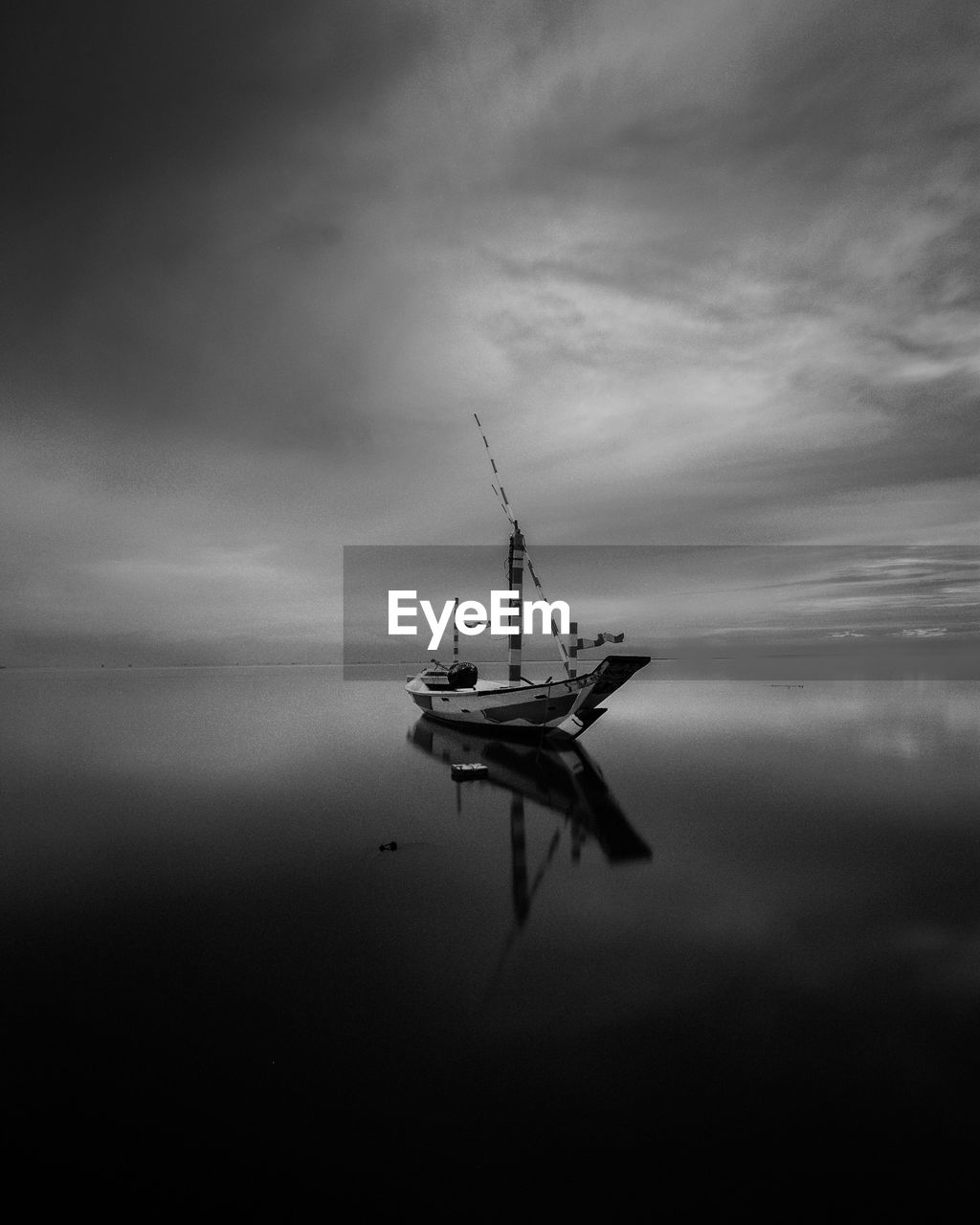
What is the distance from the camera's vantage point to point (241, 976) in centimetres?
1128

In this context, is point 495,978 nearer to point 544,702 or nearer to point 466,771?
point 466,771

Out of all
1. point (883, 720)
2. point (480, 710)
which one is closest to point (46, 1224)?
point (480, 710)

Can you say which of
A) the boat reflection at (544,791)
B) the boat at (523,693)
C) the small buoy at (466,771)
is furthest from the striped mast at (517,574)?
the small buoy at (466,771)

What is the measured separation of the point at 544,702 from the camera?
41.1m

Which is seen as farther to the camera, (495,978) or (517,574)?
(517,574)

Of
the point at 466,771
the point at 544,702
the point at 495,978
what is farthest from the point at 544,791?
the point at 495,978

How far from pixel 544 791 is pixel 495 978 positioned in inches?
758

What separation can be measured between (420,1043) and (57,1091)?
506cm

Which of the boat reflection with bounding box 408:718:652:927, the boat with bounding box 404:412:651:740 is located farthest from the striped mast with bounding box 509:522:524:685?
the boat reflection with bounding box 408:718:652:927

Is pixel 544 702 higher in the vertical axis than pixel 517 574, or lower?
lower

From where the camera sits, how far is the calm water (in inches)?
286

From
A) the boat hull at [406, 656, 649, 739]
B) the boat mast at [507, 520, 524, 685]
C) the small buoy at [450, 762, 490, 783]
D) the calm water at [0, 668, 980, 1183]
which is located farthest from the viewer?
the boat mast at [507, 520, 524, 685]

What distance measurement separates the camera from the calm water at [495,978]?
727 centimetres

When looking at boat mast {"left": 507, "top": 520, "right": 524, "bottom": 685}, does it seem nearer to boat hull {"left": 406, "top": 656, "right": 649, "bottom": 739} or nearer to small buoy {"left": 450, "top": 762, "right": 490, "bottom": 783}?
boat hull {"left": 406, "top": 656, "right": 649, "bottom": 739}
